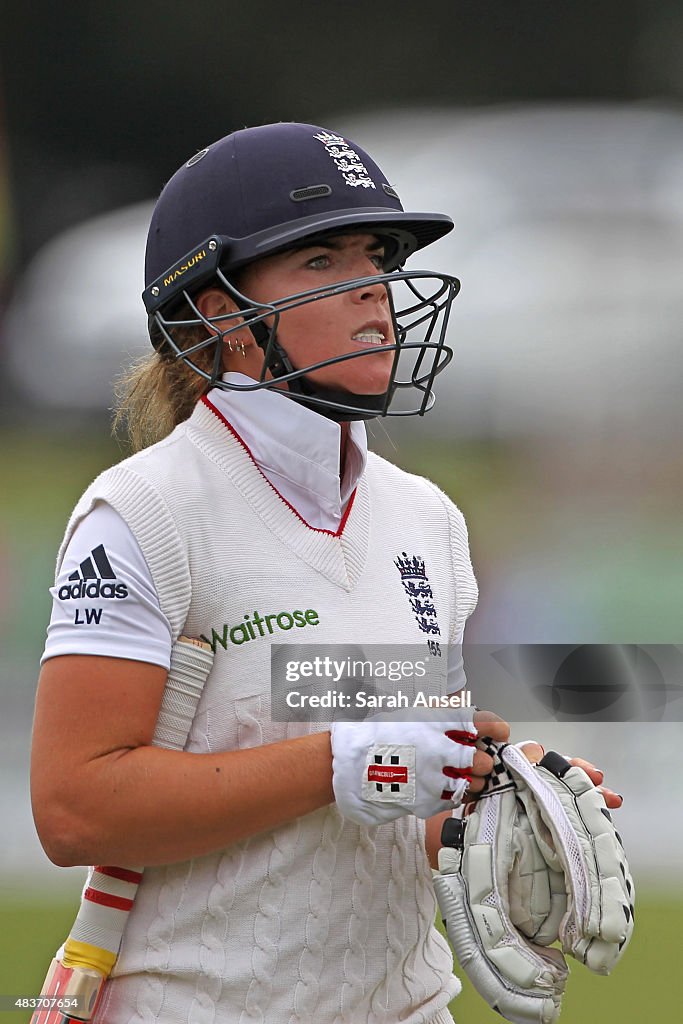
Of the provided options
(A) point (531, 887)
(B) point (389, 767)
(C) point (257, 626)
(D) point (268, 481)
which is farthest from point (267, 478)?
(A) point (531, 887)

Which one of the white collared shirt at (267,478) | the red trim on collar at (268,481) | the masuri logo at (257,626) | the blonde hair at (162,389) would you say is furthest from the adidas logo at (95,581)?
the blonde hair at (162,389)

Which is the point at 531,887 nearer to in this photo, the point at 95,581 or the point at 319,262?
the point at 95,581

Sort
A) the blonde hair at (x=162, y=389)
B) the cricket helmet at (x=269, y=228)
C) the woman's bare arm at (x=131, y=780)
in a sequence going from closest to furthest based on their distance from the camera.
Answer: the woman's bare arm at (x=131, y=780) → the cricket helmet at (x=269, y=228) → the blonde hair at (x=162, y=389)

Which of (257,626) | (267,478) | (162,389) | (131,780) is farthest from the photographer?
(162,389)

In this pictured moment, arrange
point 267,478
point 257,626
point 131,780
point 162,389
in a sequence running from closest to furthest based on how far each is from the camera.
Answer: point 131,780 < point 257,626 < point 267,478 < point 162,389

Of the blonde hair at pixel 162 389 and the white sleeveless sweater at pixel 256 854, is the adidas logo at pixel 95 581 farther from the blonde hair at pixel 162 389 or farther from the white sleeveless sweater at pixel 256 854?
the blonde hair at pixel 162 389

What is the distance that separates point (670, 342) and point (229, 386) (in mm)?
3745

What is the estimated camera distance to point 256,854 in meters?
1.13

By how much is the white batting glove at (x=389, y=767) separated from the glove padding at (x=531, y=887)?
0.12m

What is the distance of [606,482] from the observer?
419 centimetres

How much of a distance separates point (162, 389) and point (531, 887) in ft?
2.42

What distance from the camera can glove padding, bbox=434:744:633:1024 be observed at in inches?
45.6

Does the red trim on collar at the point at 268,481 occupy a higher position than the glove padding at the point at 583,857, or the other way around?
the red trim on collar at the point at 268,481

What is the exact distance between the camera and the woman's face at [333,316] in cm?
125
